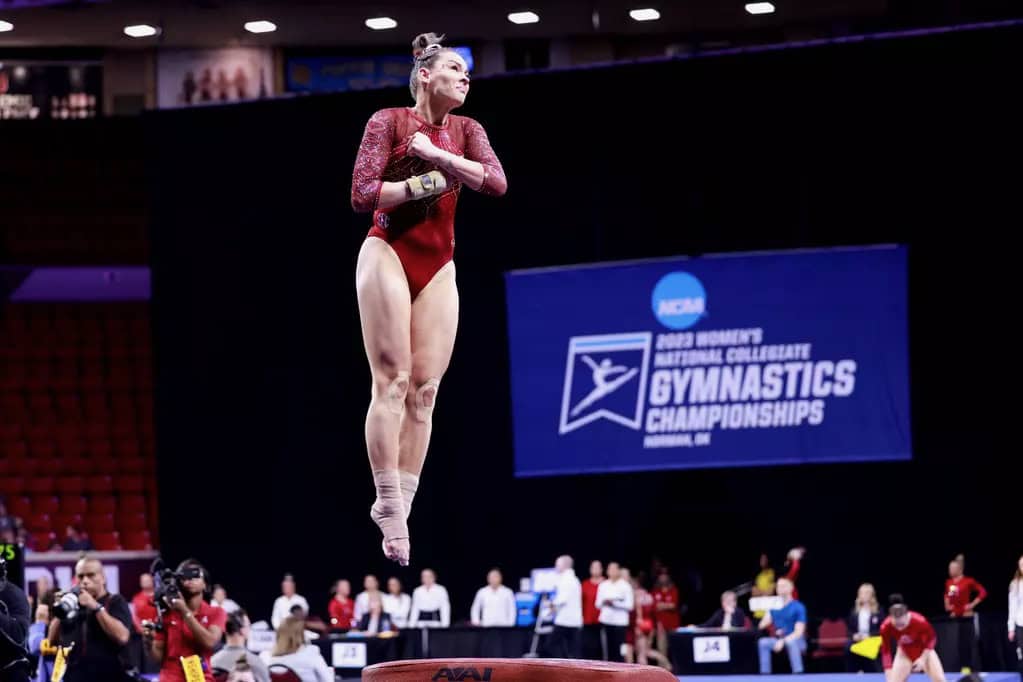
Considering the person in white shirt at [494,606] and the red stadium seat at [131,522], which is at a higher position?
the red stadium seat at [131,522]

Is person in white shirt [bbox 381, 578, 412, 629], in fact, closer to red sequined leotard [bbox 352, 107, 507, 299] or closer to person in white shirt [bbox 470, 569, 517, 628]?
person in white shirt [bbox 470, 569, 517, 628]

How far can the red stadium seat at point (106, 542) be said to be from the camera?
840 inches

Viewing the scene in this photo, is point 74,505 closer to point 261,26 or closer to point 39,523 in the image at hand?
point 39,523

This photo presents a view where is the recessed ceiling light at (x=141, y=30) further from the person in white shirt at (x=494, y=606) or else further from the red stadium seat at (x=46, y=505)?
the person in white shirt at (x=494, y=606)

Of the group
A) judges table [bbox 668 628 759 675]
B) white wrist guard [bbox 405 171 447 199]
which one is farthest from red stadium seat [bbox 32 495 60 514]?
white wrist guard [bbox 405 171 447 199]

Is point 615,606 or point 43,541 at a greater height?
point 43,541

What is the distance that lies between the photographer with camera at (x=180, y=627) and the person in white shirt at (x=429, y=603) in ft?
30.7

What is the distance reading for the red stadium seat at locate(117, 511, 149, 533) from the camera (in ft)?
71.5

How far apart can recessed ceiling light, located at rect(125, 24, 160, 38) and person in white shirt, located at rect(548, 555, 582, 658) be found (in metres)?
9.42

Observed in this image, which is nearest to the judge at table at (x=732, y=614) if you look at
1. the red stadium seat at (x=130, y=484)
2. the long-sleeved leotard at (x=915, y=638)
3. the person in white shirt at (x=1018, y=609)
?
the person in white shirt at (x=1018, y=609)

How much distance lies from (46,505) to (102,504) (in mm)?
750

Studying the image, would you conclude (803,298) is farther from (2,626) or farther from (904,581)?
(2,626)

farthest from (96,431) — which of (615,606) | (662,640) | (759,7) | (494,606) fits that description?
(759,7)

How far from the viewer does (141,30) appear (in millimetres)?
21359
